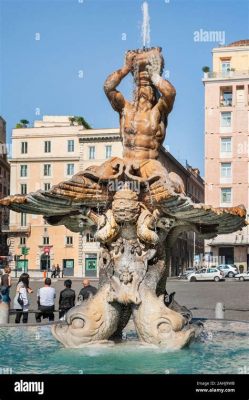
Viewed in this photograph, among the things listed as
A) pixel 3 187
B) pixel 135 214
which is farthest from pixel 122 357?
pixel 3 187

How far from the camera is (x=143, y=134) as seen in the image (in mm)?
10445

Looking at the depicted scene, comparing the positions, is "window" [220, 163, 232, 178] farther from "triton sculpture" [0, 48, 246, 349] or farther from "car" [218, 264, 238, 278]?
"triton sculpture" [0, 48, 246, 349]

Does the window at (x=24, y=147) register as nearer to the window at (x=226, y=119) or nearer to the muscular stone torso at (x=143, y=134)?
the window at (x=226, y=119)

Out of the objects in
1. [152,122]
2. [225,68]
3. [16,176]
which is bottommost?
[152,122]

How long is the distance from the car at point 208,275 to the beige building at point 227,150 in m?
11.0

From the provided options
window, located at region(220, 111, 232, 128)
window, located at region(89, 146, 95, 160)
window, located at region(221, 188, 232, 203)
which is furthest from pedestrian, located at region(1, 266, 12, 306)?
window, located at region(89, 146, 95, 160)

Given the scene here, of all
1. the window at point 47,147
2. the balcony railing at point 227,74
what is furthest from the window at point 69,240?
the balcony railing at point 227,74

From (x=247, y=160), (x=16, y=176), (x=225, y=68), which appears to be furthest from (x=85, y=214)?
(x=16, y=176)

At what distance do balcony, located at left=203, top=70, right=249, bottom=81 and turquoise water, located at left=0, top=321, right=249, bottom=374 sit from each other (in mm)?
55007

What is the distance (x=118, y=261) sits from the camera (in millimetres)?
9805

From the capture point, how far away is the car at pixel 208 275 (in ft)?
165

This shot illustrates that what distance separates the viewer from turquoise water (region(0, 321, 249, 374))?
26.2 feet
